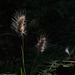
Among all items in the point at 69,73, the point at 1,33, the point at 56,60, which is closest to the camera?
the point at 56,60

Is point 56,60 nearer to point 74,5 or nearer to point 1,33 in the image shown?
point 74,5

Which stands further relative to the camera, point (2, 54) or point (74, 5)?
point (2, 54)

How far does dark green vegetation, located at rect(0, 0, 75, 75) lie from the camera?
2.17 m

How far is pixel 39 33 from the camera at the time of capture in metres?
3.12

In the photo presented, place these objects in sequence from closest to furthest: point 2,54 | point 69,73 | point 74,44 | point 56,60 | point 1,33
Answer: point 56,60
point 69,73
point 74,44
point 2,54
point 1,33

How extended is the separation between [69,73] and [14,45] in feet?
5.86

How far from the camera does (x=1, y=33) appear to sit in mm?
4500

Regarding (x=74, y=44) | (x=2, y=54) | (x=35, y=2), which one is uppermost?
(x=35, y=2)

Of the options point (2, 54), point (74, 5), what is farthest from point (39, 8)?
point (2, 54)

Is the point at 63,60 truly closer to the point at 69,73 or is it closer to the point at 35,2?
the point at 69,73

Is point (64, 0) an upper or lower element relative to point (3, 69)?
upper

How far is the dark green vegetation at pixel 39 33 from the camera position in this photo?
2.17 metres

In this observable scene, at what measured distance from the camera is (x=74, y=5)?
2947 millimetres

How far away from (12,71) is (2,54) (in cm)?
160
